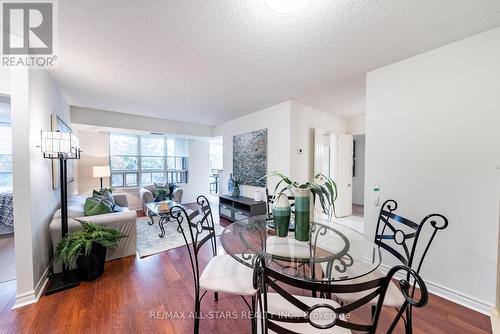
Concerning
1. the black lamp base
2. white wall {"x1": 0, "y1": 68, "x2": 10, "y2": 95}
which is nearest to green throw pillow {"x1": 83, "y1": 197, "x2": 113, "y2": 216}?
the black lamp base

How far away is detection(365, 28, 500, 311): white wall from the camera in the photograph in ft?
5.61

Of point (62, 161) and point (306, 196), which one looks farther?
point (62, 161)

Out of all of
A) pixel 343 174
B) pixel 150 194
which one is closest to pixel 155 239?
pixel 150 194

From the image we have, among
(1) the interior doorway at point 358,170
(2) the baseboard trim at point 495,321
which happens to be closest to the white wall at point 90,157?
(2) the baseboard trim at point 495,321

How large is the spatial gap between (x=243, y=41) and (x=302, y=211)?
1.65m

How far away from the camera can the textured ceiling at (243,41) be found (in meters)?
1.46

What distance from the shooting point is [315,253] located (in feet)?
5.17

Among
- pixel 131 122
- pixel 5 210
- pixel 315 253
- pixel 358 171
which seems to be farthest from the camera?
pixel 358 171

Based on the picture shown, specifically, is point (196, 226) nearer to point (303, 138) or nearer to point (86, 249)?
point (86, 249)

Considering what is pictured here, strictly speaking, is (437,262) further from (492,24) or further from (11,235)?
(11,235)

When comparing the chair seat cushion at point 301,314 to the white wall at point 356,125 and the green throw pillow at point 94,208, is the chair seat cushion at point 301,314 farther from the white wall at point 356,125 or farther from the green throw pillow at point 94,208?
the white wall at point 356,125

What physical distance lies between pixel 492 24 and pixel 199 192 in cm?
672

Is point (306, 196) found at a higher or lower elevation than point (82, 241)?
higher

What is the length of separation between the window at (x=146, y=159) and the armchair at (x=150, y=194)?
0.62m
